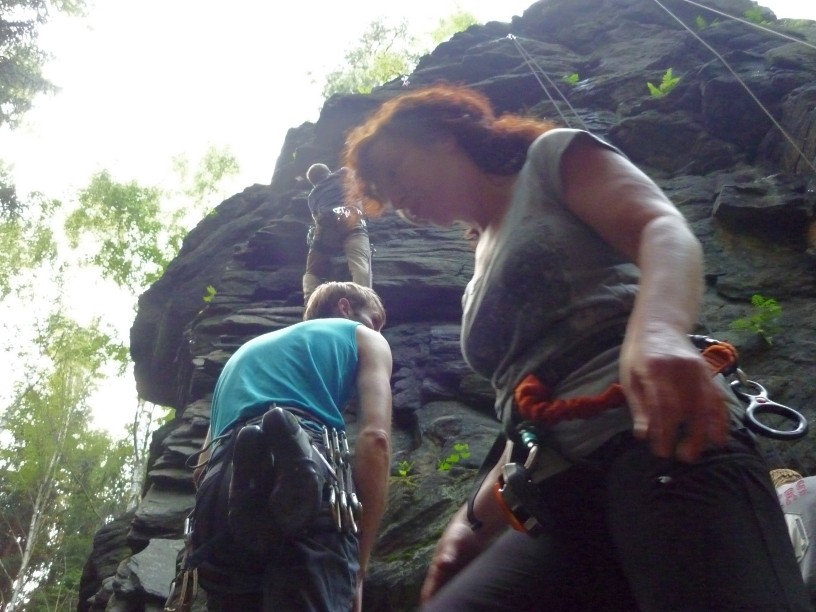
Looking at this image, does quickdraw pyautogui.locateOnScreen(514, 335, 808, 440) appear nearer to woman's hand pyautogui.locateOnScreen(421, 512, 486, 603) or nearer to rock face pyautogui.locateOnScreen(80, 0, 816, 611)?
woman's hand pyautogui.locateOnScreen(421, 512, 486, 603)

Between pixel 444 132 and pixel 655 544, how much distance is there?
123cm

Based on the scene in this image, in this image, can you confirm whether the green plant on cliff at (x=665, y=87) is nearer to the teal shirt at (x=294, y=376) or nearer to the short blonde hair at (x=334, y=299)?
the short blonde hair at (x=334, y=299)

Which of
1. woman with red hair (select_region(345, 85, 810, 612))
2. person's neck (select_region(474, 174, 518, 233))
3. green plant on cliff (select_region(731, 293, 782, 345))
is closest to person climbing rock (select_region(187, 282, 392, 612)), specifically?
woman with red hair (select_region(345, 85, 810, 612))

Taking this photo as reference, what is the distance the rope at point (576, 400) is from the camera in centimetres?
143

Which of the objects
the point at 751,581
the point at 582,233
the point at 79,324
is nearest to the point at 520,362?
the point at 582,233

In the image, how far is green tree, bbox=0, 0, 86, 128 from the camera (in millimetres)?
16484

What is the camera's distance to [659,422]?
118 centimetres

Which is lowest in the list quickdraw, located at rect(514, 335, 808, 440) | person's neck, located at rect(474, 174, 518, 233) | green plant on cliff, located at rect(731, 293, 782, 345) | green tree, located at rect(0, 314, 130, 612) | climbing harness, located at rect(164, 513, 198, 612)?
green tree, located at rect(0, 314, 130, 612)

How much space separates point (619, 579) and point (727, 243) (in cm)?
667

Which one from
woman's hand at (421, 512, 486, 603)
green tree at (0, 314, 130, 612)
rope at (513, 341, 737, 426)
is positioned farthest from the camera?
green tree at (0, 314, 130, 612)

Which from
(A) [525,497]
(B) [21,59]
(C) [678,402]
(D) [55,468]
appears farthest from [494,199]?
(D) [55,468]

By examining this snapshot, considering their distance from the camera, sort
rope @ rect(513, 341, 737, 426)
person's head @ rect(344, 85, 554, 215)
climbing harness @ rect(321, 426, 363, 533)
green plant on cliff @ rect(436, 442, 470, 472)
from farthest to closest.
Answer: green plant on cliff @ rect(436, 442, 470, 472)
climbing harness @ rect(321, 426, 363, 533)
person's head @ rect(344, 85, 554, 215)
rope @ rect(513, 341, 737, 426)

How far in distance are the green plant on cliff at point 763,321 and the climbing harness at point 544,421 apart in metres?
4.79

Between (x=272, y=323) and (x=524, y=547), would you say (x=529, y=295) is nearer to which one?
(x=524, y=547)
